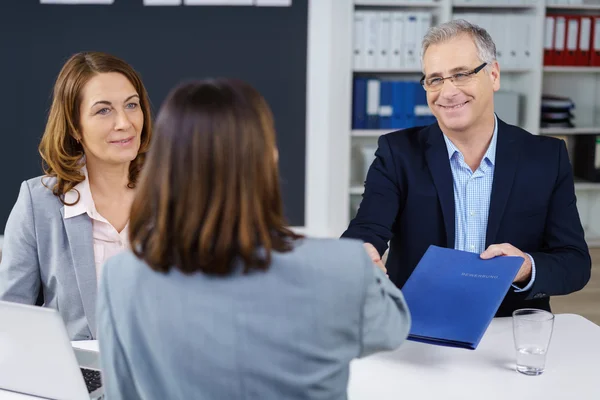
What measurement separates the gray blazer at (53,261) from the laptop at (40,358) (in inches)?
15.3

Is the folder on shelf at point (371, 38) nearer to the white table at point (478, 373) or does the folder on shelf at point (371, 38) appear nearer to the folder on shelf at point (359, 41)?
the folder on shelf at point (359, 41)

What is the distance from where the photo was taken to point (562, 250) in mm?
2102

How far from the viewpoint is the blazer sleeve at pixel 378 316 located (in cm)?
109

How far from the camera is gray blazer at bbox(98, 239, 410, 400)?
1.04 metres

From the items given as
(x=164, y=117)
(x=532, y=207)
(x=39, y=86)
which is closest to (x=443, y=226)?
(x=532, y=207)

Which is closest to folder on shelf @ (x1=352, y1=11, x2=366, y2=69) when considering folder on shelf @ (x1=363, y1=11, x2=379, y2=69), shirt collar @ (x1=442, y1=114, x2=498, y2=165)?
folder on shelf @ (x1=363, y1=11, x2=379, y2=69)

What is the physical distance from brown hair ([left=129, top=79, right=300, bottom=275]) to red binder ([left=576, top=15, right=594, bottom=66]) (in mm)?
4096

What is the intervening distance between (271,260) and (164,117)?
249mm

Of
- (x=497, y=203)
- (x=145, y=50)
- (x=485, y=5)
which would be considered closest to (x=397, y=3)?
(x=485, y=5)

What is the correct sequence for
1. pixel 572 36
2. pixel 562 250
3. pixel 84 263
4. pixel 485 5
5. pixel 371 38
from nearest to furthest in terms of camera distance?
pixel 84 263 → pixel 562 250 → pixel 371 38 → pixel 485 5 → pixel 572 36

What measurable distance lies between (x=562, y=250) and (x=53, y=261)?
1.35 meters

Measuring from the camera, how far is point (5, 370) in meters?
1.48

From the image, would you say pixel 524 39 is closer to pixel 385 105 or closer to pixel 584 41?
pixel 584 41

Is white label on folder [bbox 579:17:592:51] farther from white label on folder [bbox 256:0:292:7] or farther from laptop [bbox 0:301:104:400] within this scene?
laptop [bbox 0:301:104:400]
